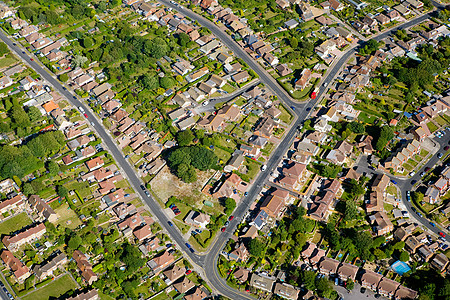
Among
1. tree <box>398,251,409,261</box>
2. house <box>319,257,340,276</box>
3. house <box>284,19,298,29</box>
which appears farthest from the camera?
house <box>284,19,298,29</box>

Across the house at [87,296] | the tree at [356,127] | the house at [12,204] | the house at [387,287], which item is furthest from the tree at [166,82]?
the house at [387,287]

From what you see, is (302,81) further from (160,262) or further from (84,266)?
(84,266)

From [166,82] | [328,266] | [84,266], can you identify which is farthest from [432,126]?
[84,266]

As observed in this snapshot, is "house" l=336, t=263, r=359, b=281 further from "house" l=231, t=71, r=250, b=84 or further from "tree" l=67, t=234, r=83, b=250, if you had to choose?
"house" l=231, t=71, r=250, b=84

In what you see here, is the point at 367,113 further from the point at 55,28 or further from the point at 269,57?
the point at 55,28

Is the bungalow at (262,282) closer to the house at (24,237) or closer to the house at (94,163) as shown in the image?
the house at (24,237)

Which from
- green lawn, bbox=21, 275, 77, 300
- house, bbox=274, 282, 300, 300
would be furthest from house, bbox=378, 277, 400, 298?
green lawn, bbox=21, 275, 77, 300

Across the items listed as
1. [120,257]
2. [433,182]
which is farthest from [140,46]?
[433,182]
